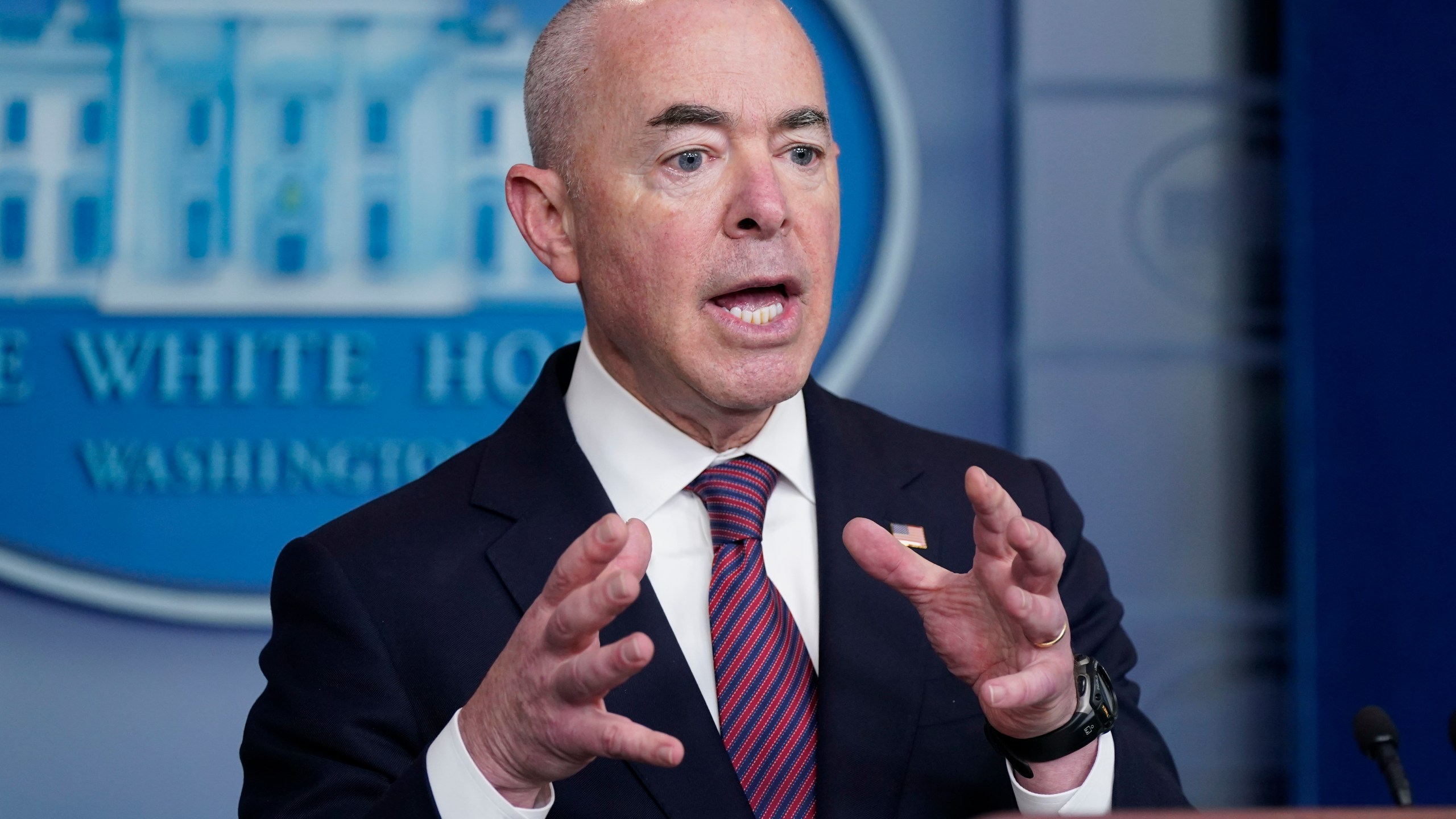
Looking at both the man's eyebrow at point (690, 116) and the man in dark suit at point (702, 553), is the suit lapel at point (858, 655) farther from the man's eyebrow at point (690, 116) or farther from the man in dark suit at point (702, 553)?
the man's eyebrow at point (690, 116)

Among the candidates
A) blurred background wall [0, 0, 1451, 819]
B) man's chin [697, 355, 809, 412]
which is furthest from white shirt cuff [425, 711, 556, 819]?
blurred background wall [0, 0, 1451, 819]

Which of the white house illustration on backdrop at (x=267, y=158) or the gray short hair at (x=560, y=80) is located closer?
the gray short hair at (x=560, y=80)

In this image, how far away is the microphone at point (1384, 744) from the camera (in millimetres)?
1467

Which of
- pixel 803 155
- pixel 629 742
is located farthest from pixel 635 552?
pixel 803 155

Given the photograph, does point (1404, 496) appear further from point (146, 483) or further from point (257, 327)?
point (146, 483)

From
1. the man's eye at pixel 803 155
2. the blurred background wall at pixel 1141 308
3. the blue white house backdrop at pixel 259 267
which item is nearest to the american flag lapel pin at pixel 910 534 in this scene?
the man's eye at pixel 803 155

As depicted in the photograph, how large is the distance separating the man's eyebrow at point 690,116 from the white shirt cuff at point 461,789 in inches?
26.8

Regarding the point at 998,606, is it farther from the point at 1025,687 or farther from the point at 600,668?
the point at 600,668

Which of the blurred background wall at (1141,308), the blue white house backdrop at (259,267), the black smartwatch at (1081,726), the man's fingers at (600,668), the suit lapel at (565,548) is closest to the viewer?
the man's fingers at (600,668)

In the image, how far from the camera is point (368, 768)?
1.43 m

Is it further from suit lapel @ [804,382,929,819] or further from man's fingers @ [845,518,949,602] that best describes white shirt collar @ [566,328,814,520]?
man's fingers @ [845,518,949,602]

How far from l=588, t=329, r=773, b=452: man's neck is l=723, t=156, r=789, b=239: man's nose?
0.20 metres

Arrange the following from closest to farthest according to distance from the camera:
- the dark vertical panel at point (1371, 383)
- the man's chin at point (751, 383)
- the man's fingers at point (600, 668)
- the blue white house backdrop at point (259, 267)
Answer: the man's fingers at point (600, 668)
the man's chin at point (751, 383)
the dark vertical panel at point (1371, 383)
the blue white house backdrop at point (259, 267)

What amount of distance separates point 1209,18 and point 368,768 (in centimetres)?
252
